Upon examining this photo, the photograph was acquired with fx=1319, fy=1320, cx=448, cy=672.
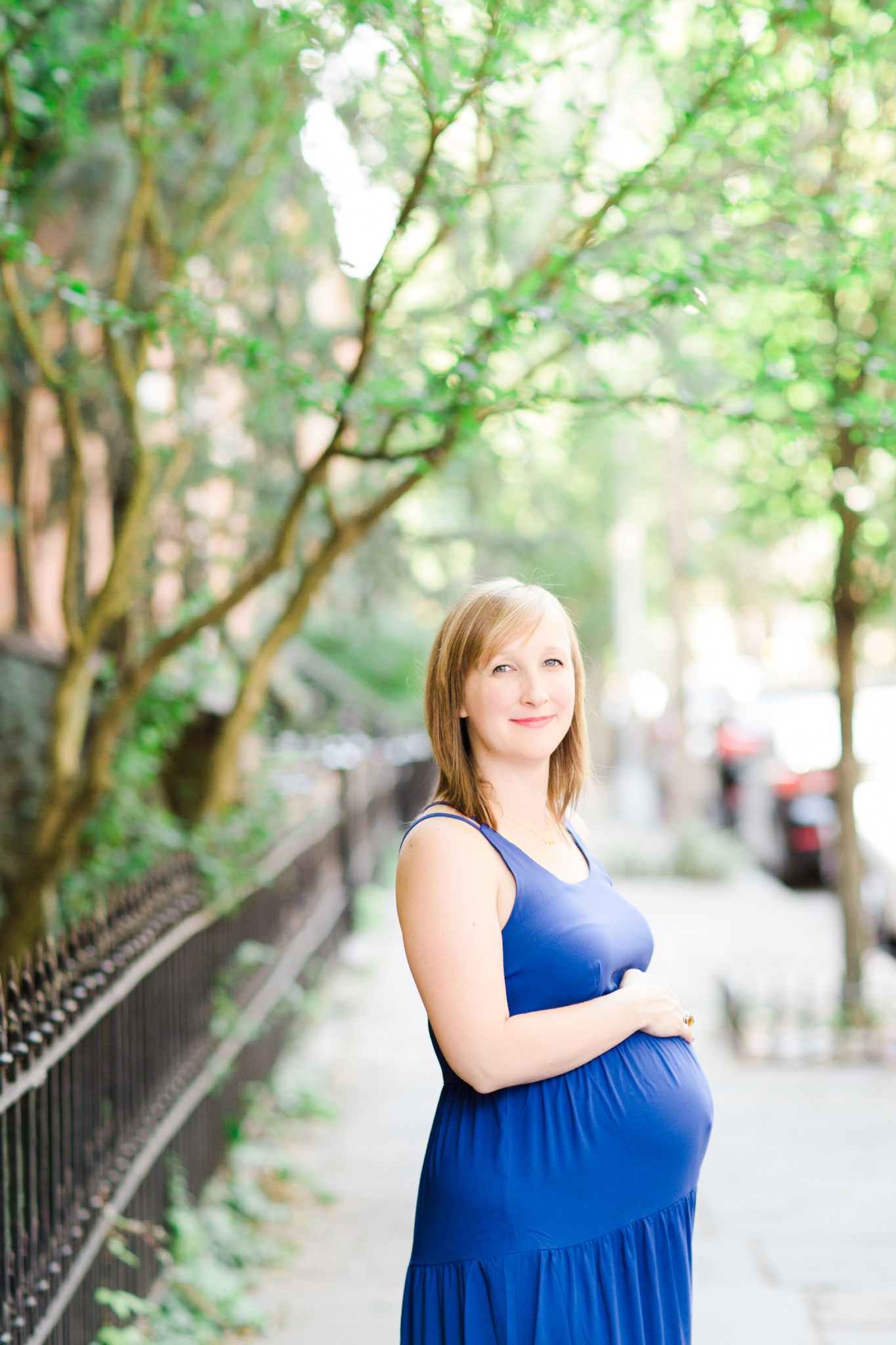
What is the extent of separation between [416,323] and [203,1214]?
4292 millimetres

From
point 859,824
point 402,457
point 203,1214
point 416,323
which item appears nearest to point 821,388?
point 402,457

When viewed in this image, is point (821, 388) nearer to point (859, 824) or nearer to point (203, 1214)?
point (203, 1214)

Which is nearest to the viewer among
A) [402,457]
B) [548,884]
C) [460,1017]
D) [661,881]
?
[460,1017]

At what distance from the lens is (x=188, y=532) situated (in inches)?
305

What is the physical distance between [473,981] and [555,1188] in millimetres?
382

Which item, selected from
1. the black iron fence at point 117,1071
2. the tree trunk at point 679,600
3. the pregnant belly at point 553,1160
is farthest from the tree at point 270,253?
the tree trunk at point 679,600

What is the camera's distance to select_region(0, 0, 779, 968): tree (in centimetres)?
417

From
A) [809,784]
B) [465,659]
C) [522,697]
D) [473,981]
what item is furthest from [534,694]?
[809,784]

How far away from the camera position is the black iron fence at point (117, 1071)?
281 centimetres

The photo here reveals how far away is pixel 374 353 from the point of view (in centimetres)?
709

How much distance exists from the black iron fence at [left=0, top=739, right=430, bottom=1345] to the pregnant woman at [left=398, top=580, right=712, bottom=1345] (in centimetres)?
99

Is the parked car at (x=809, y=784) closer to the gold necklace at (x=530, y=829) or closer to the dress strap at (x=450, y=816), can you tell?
the gold necklace at (x=530, y=829)

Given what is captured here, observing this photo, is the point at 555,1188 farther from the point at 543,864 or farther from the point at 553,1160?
the point at 543,864

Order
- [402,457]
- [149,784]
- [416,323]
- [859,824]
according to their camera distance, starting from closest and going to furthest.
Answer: [402,457] → [416,323] → [149,784] → [859,824]
